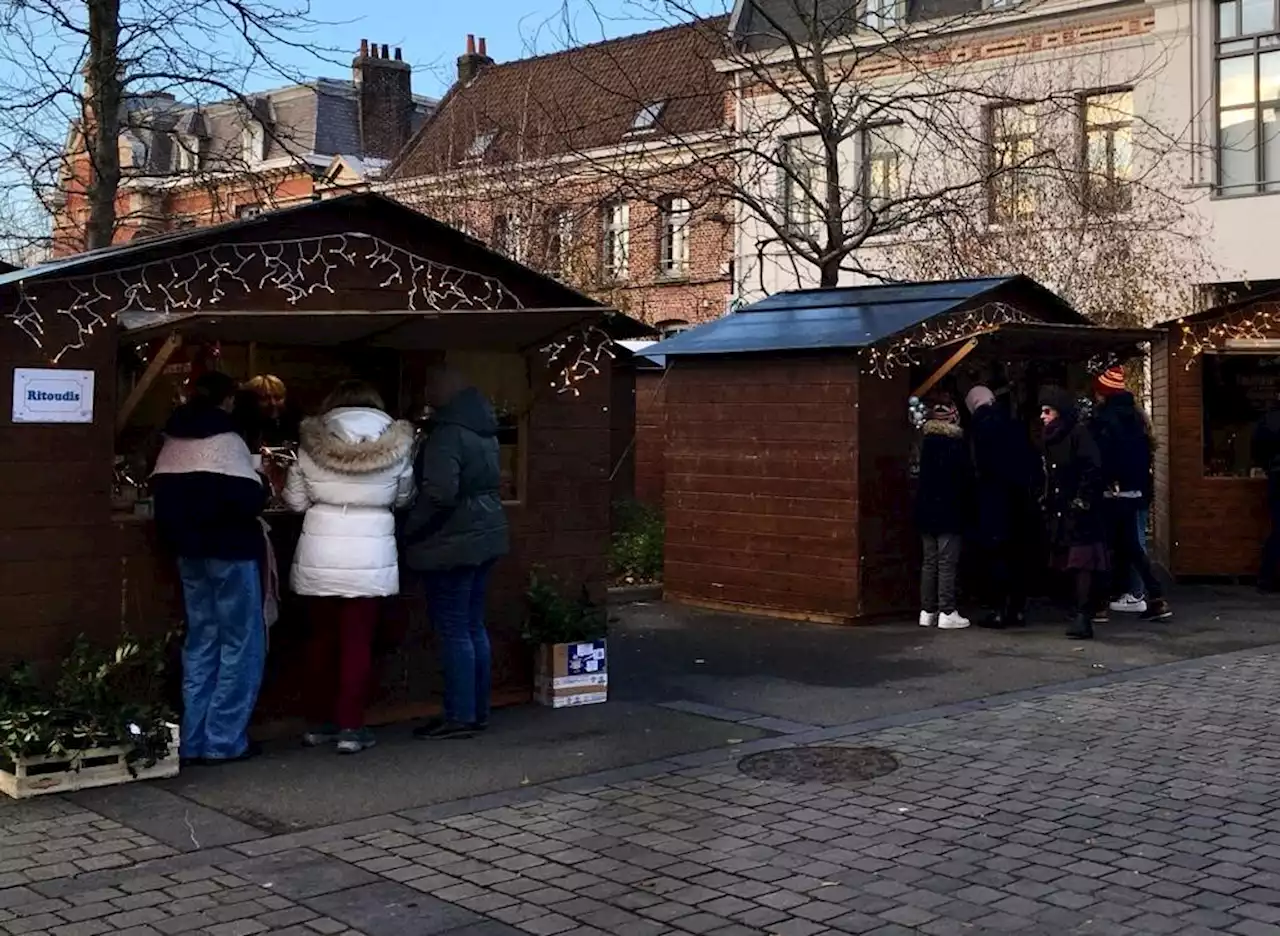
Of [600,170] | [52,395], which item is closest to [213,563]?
[52,395]

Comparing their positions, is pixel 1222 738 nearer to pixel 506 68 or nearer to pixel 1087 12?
pixel 1087 12

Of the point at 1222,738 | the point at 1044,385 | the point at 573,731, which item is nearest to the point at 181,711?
the point at 573,731

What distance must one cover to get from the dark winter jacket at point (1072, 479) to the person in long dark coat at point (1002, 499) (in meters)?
0.20

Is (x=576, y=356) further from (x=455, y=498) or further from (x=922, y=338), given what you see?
(x=922, y=338)

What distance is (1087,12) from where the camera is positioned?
73.1 feet

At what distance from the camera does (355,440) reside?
7074mm

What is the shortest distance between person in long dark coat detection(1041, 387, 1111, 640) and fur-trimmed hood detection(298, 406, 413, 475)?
5.47 meters

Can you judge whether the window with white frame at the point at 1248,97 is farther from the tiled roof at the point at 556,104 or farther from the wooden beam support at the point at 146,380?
the wooden beam support at the point at 146,380

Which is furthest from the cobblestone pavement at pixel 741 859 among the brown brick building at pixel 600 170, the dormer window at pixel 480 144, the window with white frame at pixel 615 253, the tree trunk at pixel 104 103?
the dormer window at pixel 480 144

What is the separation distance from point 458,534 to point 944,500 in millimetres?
4685

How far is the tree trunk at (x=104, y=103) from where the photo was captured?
41.2 ft

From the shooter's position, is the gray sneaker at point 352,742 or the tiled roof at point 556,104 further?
the tiled roof at point 556,104

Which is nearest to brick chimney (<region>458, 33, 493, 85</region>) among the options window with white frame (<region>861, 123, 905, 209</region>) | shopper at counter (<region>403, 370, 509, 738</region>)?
window with white frame (<region>861, 123, 905, 209</region>)

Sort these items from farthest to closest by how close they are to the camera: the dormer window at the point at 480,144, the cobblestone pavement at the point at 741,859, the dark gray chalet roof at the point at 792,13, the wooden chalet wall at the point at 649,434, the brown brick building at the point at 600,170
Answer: the dormer window at the point at 480,144 → the dark gray chalet roof at the point at 792,13 → the wooden chalet wall at the point at 649,434 → the brown brick building at the point at 600,170 → the cobblestone pavement at the point at 741,859
